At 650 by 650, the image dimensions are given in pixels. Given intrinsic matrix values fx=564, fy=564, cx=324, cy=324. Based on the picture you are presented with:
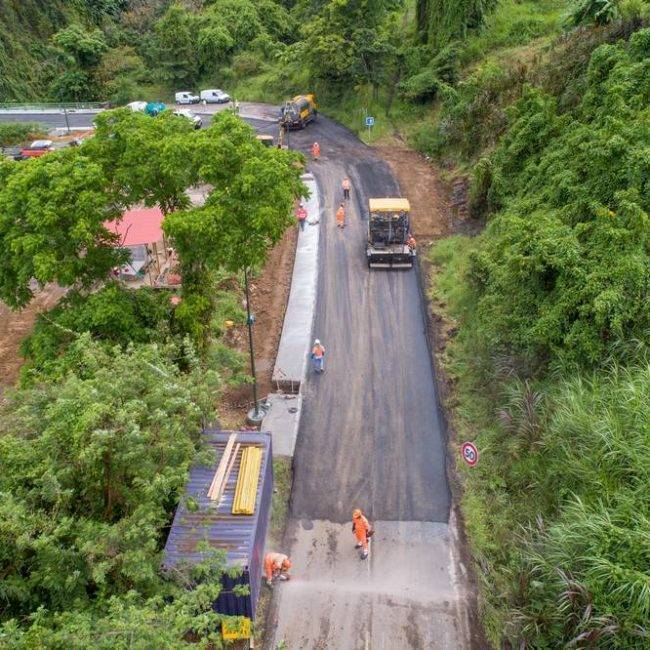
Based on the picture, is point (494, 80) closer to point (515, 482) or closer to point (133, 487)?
point (515, 482)

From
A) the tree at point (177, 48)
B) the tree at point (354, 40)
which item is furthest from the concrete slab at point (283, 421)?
the tree at point (177, 48)

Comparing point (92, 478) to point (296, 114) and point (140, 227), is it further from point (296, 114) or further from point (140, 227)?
point (296, 114)

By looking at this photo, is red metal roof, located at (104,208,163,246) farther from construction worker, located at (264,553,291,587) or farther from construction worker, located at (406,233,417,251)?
construction worker, located at (264,553,291,587)

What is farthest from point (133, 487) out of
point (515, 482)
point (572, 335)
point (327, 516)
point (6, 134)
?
point (6, 134)

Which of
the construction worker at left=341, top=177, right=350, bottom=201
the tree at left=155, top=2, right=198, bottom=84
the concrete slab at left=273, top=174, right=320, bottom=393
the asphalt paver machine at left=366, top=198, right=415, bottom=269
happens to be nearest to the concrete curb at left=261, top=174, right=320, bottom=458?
the concrete slab at left=273, top=174, right=320, bottom=393

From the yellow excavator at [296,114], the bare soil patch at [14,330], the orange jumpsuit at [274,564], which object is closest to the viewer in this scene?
the orange jumpsuit at [274,564]

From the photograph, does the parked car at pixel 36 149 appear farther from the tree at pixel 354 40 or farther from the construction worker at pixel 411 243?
the construction worker at pixel 411 243

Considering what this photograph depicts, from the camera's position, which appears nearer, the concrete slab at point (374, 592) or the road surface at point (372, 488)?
the concrete slab at point (374, 592)
